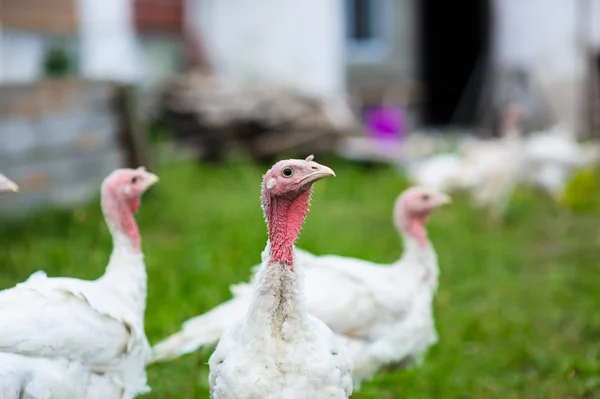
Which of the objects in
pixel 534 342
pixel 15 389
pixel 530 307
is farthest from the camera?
pixel 530 307

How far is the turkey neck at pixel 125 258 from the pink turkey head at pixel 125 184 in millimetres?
14

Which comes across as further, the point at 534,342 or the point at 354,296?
the point at 534,342

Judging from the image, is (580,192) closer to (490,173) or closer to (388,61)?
(490,173)

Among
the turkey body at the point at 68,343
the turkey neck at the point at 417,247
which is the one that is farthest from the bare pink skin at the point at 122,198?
the turkey neck at the point at 417,247

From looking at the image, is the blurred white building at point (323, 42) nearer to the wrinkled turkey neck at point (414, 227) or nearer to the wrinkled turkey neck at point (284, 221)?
the wrinkled turkey neck at point (414, 227)

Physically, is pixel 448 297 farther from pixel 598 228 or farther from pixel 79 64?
pixel 79 64

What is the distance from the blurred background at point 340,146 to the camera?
6.01 metres

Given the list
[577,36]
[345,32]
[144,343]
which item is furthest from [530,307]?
[345,32]

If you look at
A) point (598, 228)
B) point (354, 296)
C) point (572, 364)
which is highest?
point (354, 296)

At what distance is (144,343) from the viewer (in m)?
3.81

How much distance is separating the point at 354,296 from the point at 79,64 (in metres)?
8.81

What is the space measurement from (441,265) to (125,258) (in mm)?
3828

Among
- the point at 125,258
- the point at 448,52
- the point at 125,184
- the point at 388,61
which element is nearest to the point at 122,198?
the point at 125,184

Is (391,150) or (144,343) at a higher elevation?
(144,343)
